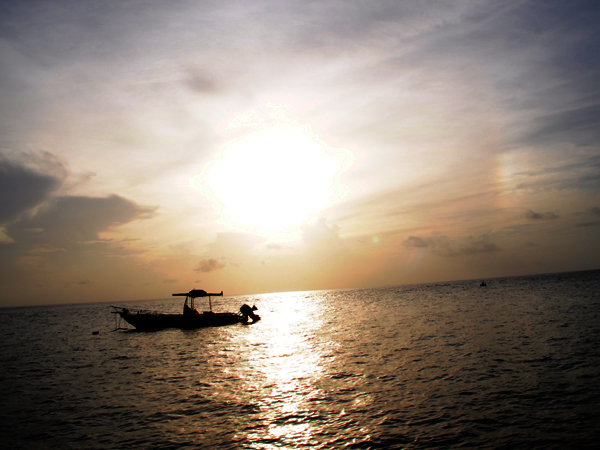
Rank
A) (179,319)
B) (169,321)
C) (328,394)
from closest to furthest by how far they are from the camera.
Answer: (328,394) → (179,319) → (169,321)

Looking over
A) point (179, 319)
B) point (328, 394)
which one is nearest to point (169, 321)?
point (179, 319)

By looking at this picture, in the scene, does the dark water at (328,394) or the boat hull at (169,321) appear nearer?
the dark water at (328,394)

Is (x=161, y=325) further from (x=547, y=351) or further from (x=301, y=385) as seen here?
(x=547, y=351)

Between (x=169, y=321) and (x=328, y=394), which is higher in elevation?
(x=328, y=394)

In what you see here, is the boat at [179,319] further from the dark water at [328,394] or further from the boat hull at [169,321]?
the dark water at [328,394]

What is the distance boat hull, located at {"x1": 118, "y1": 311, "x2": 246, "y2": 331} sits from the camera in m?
60.2

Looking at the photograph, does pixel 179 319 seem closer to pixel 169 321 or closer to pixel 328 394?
pixel 169 321

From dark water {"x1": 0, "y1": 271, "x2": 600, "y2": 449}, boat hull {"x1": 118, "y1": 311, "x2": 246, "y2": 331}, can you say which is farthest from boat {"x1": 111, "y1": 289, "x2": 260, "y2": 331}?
dark water {"x1": 0, "y1": 271, "x2": 600, "y2": 449}

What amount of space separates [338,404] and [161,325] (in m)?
50.5

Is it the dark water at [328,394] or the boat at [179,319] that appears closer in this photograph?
the dark water at [328,394]

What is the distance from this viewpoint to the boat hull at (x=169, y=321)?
60.2m

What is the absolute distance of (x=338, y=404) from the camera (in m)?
19.4

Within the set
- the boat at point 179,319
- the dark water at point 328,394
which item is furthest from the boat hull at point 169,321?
the dark water at point 328,394

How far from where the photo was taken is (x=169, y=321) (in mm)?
60906
